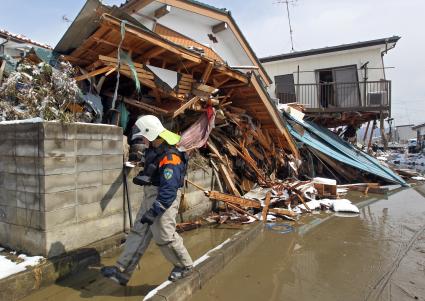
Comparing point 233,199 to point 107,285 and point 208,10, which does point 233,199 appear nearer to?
point 107,285

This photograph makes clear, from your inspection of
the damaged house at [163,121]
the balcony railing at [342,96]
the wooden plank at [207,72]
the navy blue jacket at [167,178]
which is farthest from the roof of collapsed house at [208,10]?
the navy blue jacket at [167,178]

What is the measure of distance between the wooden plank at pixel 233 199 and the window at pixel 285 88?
39.1 ft

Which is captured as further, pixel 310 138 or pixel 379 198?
pixel 310 138

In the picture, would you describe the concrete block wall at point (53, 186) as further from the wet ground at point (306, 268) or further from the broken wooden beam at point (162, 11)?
the broken wooden beam at point (162, 11)

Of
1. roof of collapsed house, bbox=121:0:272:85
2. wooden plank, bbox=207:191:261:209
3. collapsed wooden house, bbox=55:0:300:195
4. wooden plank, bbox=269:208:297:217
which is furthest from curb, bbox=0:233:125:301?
roof of collapsed house, bbox=121:0:272:85

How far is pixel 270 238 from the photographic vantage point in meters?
6.04

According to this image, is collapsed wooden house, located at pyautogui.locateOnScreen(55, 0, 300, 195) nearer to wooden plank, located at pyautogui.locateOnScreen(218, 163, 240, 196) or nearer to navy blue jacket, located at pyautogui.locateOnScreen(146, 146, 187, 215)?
wooden plank, located at pyautogui.locateOnScreen(218, 163, 240, 196)

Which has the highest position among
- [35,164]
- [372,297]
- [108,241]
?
[35,164]

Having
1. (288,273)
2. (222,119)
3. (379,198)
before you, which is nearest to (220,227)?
(288,273)

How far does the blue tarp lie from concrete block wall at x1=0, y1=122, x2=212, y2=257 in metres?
8.14

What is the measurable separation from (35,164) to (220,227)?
12.4 ft

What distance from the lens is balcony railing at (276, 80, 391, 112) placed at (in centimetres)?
1502

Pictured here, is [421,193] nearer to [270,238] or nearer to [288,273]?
[270,238]

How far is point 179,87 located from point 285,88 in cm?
1332
